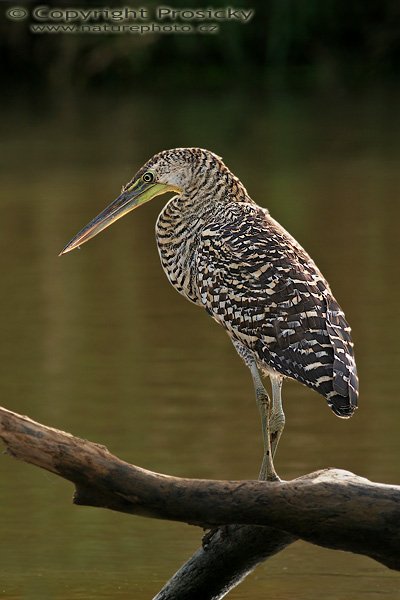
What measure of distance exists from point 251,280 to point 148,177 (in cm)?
84

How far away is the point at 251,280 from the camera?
651cm

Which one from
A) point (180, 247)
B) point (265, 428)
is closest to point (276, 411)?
point (265, 428)

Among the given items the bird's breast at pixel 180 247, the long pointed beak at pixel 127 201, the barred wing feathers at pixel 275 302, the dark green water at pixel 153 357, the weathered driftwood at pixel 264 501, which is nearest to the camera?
the weathered driftwood at pixel 264 501

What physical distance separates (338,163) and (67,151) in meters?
3.83

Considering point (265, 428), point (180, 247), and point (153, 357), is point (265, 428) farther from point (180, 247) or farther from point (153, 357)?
point (153, 357)

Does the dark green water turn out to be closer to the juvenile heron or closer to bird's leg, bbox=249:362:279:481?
bird's leg, bbox=249:362:279:481

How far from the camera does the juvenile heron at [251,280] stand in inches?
239

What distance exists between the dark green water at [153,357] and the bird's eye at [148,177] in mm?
1571

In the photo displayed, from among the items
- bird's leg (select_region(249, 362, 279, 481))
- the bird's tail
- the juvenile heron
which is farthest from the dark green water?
the bird's tail

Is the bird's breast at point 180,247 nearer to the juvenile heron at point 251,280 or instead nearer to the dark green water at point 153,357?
the juvenile heron at point 251,280

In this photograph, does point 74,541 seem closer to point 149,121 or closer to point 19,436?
point 19,436

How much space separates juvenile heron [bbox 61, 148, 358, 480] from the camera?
6.08 meters

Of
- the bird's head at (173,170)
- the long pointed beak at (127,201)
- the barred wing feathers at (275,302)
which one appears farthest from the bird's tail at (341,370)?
the long pointed beak at (127,201)

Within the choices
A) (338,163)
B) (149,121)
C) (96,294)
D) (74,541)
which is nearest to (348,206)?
(338,163)
